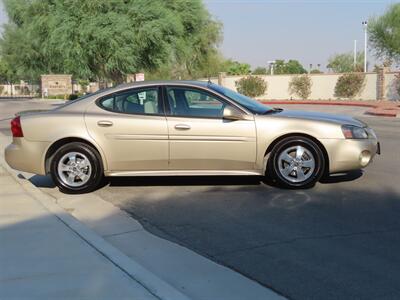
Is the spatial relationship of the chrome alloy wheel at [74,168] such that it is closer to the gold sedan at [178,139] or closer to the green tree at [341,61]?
the gold sedan at [178,139]

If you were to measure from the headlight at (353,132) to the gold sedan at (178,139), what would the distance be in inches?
0.6

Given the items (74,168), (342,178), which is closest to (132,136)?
(74,168)

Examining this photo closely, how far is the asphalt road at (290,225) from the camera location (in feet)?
14.4

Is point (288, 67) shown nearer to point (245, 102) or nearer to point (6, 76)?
point (6, 76)

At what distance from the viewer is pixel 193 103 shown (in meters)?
7.73

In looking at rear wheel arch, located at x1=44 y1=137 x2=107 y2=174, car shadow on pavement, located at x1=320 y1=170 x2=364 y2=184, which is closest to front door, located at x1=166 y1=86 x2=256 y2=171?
rear wheel arch, located at x1=44 y1=137 x2=107 y2=174

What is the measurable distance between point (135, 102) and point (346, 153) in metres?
2.97

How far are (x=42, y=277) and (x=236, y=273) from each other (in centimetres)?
156

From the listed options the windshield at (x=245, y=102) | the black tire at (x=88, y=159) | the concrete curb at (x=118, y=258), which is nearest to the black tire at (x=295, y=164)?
the windshield at (x=245, y=102)

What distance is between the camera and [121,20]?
26.3 m

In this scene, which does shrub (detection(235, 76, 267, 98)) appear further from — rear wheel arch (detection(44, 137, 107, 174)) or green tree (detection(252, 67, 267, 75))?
green tree (detection(252, 67, 267, 75))

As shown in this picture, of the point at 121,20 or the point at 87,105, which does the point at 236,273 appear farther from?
the point at 121,20

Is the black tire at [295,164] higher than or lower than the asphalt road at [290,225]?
higher

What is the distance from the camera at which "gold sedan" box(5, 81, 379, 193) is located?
7414 mm
